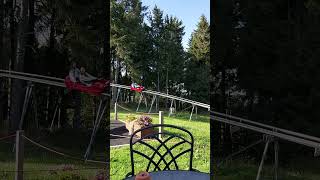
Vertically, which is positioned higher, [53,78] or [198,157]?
[53,78]

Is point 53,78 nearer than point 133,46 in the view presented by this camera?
Yes

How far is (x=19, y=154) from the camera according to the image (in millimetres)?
3297

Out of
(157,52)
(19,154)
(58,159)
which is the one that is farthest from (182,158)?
(19,154)

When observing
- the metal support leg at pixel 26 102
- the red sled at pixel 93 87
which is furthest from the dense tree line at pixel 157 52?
the metal support leg at pixel 26 102

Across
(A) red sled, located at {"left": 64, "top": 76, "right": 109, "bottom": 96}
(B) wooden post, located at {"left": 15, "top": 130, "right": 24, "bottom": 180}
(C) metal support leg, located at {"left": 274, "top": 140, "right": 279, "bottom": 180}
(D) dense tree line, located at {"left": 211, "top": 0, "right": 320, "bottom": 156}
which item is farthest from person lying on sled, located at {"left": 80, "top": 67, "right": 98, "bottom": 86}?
(C) metal support leg, located at {"left": 274, "top": 140, "right": 279, "bottom": 180}

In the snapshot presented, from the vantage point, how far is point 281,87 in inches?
138

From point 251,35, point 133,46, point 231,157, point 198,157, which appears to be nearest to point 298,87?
point 251,35

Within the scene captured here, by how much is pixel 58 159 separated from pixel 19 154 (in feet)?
1.12

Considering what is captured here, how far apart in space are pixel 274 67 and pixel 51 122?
1.91 meters

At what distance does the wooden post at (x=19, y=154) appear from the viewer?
3.24m

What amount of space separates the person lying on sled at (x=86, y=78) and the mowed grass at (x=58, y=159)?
0.42 meters

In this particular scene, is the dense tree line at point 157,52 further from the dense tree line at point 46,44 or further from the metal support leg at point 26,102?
the metal support leg at point 26,102

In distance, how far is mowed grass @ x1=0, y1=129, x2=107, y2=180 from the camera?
3352 mm

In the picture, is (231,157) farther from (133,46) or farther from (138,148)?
(133,46)
